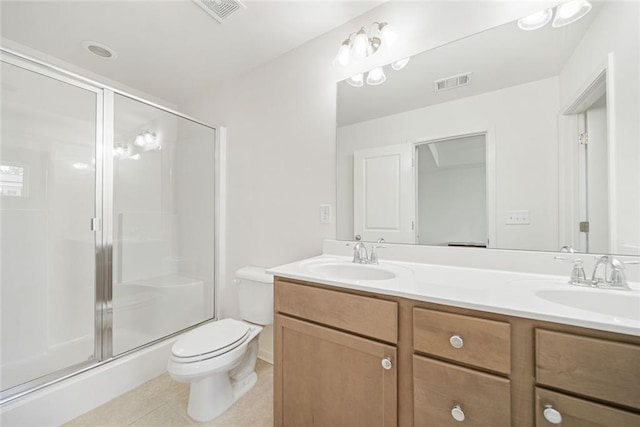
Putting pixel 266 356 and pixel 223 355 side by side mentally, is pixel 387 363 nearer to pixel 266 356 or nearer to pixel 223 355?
pixel 223 355

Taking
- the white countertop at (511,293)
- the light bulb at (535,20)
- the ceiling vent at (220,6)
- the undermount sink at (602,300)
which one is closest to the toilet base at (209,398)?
the white countertop at (511,293)

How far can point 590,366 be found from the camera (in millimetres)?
597

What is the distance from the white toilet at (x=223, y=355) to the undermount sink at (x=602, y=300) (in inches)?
54.7

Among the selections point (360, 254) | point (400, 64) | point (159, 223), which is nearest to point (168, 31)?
point (159, 223)

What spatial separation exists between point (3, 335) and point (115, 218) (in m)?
0.95

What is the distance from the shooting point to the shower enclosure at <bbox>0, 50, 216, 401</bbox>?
158 cm

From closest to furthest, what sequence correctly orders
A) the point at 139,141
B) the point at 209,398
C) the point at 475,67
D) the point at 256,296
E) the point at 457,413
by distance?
the point at 457,413 < the point at 475,67 < the point at 209,398 < the point at 256,296 < the point at 139,141

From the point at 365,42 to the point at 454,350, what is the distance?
5.00 feet

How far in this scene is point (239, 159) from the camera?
6.93ft

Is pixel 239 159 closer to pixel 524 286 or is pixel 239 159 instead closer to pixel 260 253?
pixel 260 253

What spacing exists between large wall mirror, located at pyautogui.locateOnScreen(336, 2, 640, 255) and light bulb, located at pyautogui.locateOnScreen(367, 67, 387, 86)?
3cm

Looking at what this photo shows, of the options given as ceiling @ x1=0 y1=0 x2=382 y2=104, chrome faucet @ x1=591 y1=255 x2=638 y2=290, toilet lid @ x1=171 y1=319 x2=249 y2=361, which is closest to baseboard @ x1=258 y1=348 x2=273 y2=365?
toilet lid @ x1=171 y1=319 x2=249 y2=361

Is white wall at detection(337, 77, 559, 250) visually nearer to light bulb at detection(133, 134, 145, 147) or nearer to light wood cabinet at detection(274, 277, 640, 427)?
light wood cabinet at detection(274, 277, 640, 427)

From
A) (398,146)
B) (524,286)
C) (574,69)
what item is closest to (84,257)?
(398,146)
